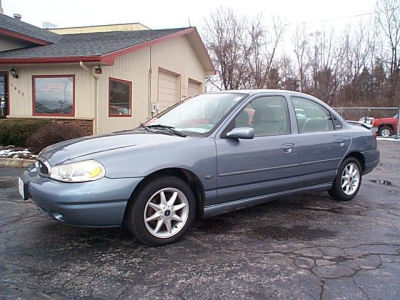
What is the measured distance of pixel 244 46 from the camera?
3042 cm

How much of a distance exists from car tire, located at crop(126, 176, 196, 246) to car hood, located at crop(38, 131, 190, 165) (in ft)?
1.35

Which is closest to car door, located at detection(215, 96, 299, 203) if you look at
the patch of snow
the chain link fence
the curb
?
the curb

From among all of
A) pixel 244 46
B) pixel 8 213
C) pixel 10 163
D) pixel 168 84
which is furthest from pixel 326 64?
pixel 8 213

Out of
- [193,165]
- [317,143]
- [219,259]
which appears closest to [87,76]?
[317,143]

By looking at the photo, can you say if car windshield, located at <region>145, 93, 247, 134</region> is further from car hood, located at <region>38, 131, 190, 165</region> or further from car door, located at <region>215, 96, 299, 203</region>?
Answer: car hood, located at <region>38, 131, 190, 165</region>

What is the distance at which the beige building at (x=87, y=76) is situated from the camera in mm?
11156

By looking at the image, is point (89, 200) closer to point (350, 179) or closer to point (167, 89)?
point (350, 179)

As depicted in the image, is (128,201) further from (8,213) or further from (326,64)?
A: (326,64)

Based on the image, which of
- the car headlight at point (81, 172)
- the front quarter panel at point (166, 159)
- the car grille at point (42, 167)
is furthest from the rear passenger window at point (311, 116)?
the car grille at point (42, 167)

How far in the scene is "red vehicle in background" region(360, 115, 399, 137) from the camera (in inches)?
823

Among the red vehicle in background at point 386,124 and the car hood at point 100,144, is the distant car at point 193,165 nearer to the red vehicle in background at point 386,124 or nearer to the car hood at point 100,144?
the car hood at point 100,144

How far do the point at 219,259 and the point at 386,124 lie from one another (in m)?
21.2

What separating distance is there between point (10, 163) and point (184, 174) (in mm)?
6016

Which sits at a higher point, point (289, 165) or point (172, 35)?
point (172, 35)
